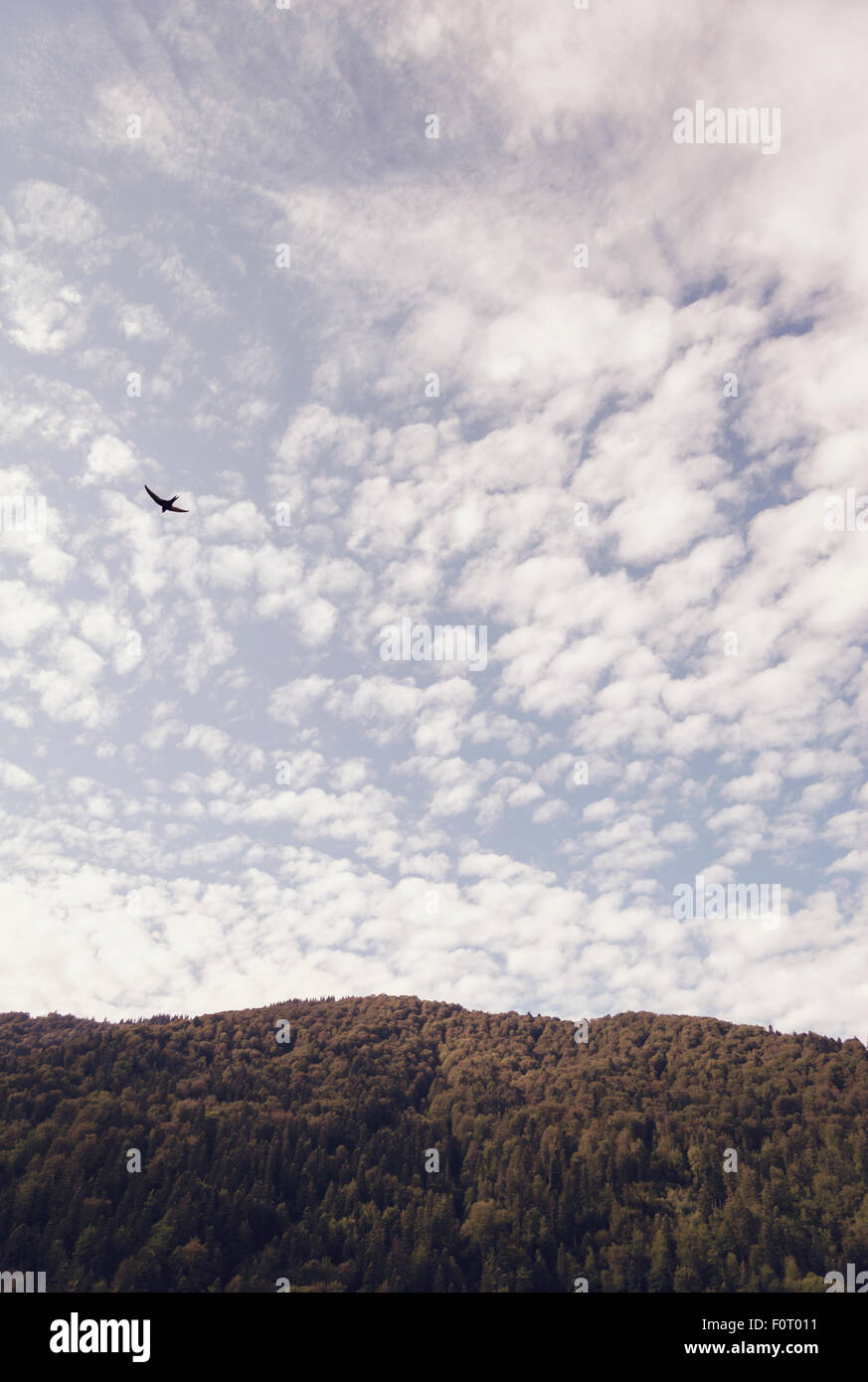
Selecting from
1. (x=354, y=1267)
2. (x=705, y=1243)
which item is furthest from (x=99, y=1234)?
(x=705, y=1243)

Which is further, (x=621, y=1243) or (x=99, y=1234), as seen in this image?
(x=621, y=1243)

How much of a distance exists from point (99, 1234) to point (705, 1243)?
134956mm
